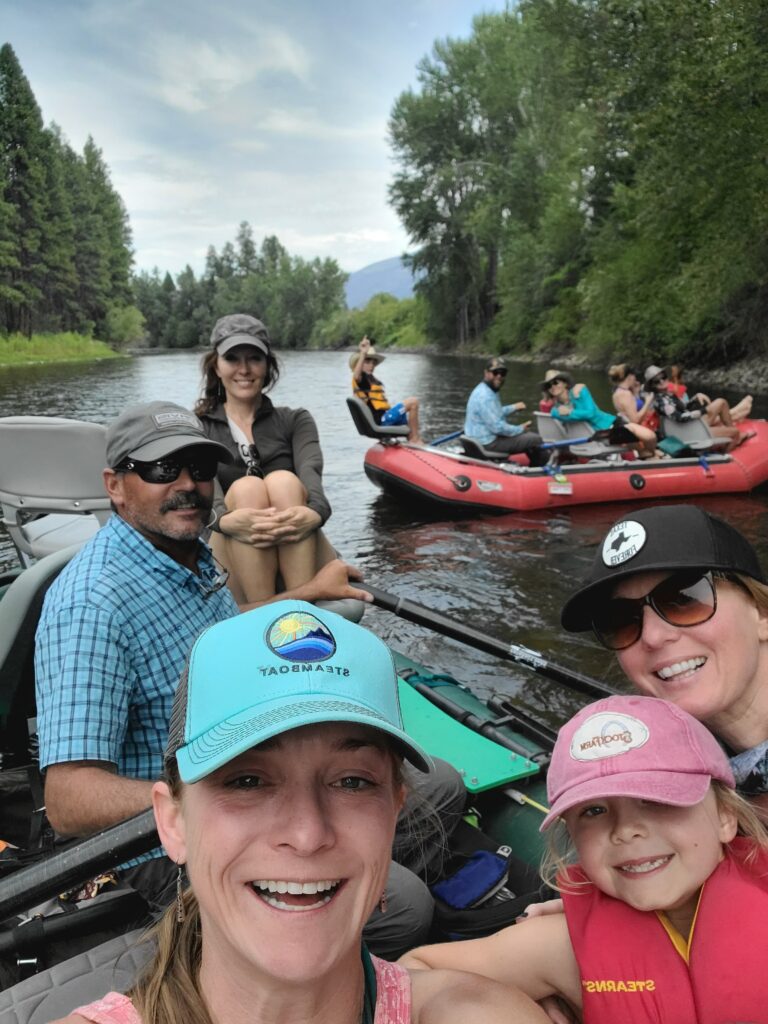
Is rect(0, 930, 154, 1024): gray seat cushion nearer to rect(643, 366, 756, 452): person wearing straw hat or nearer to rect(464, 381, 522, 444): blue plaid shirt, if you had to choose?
rect(464, 381, 522, 444): blue plaid shirt

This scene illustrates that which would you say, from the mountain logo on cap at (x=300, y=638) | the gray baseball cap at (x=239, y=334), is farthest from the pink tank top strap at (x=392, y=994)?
the gray baseball cap at (x=239, y=334)

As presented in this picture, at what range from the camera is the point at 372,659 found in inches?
42.4

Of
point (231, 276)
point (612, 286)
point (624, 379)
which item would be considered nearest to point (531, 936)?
point (624, 379)

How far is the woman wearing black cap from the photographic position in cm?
169

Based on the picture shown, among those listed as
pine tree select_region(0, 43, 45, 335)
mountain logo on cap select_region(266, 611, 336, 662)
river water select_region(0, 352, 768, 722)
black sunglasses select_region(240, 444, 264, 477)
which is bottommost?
river water select_region(0, 352, 768, 722)

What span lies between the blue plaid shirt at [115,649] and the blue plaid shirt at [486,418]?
8835mm

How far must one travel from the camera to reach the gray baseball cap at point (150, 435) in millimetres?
2361

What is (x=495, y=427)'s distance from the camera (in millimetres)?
10906

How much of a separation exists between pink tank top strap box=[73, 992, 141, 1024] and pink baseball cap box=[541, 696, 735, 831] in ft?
2.47

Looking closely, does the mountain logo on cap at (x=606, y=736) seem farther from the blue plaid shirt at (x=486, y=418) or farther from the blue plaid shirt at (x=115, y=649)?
the blue plaid shirt at (x=486, y=418)

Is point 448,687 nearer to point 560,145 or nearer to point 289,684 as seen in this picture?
point 289,684

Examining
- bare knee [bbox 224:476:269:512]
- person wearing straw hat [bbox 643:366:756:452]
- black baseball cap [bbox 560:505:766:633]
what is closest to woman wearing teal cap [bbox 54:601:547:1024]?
black baseball cap [bbox 560:505:766:633]

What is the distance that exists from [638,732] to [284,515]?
2246 mm

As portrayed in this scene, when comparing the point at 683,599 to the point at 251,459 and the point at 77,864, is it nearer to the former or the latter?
the point at 77,864
